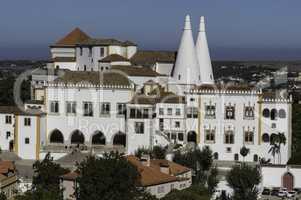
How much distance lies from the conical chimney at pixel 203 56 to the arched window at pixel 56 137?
10.8m

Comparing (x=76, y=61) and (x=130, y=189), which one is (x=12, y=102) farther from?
(x=130, y=189)

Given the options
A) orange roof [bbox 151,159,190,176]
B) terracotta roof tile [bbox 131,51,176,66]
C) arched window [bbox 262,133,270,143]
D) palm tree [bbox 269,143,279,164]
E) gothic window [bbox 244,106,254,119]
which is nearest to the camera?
orange roof [bbox 151,159,190,176]

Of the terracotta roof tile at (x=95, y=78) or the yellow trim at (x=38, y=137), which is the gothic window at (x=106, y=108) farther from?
the yellow trim at (x=38, y=137)

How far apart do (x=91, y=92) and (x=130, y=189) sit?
2123 centimetres

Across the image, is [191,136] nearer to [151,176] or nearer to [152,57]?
[152,57]

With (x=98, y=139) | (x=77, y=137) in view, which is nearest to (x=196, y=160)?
(x=98, y=139)

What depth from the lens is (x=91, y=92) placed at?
57281 millimetres

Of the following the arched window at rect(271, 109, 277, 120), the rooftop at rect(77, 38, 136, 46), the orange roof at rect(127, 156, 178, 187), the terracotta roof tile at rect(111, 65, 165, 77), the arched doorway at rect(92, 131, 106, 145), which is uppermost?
the rooftop at rect(77, 38, 136, 46)

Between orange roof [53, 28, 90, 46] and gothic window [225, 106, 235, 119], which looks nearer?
gothic window [225, 106, 235, 119]

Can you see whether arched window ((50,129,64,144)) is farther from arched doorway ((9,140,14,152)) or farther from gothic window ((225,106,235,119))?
gothic window ((225,106,235,119))

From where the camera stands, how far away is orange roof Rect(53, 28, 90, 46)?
229ft

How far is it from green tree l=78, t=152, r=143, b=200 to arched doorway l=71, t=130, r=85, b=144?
20.1 meters

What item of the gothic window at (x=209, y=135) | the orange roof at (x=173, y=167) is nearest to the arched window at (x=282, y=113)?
the gothic window at (x=209, y=135)

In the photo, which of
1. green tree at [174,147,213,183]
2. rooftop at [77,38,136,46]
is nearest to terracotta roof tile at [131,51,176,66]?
rooftop at [77,38,136,46]
